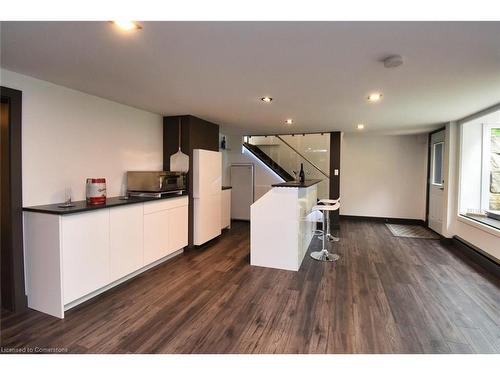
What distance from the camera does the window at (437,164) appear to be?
5.57 m

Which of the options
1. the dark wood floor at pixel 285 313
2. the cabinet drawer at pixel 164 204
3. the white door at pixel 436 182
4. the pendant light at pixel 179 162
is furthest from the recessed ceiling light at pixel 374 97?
the white door at pixel 436 182

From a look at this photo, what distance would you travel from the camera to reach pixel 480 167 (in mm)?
4418

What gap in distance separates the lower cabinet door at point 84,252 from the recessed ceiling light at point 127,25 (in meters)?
1.67

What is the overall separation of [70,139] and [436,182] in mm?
6846

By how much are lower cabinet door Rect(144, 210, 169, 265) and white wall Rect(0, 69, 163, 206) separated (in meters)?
0.67

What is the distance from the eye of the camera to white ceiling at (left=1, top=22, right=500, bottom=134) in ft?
5.24

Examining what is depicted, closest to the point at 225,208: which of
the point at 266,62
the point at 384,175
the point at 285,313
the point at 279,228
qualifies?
the point at 279,228

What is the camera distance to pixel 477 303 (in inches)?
103

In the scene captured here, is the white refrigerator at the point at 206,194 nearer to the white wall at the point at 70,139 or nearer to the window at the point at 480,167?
the white wall at the point at 70,139

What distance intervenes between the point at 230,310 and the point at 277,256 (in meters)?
1.25

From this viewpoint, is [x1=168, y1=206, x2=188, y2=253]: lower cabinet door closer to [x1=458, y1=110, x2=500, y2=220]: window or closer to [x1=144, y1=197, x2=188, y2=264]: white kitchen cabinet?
[x1=144, y1=197, x2=188, y2=264]: white kitchen cabinet

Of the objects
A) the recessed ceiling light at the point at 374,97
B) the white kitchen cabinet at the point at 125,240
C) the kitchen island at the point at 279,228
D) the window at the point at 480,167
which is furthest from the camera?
the window at the point at 480,167

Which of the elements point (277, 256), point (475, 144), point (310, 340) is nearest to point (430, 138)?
point (475, 144)

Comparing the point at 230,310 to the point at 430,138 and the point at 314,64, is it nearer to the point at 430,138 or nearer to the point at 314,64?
the point at 314,64
